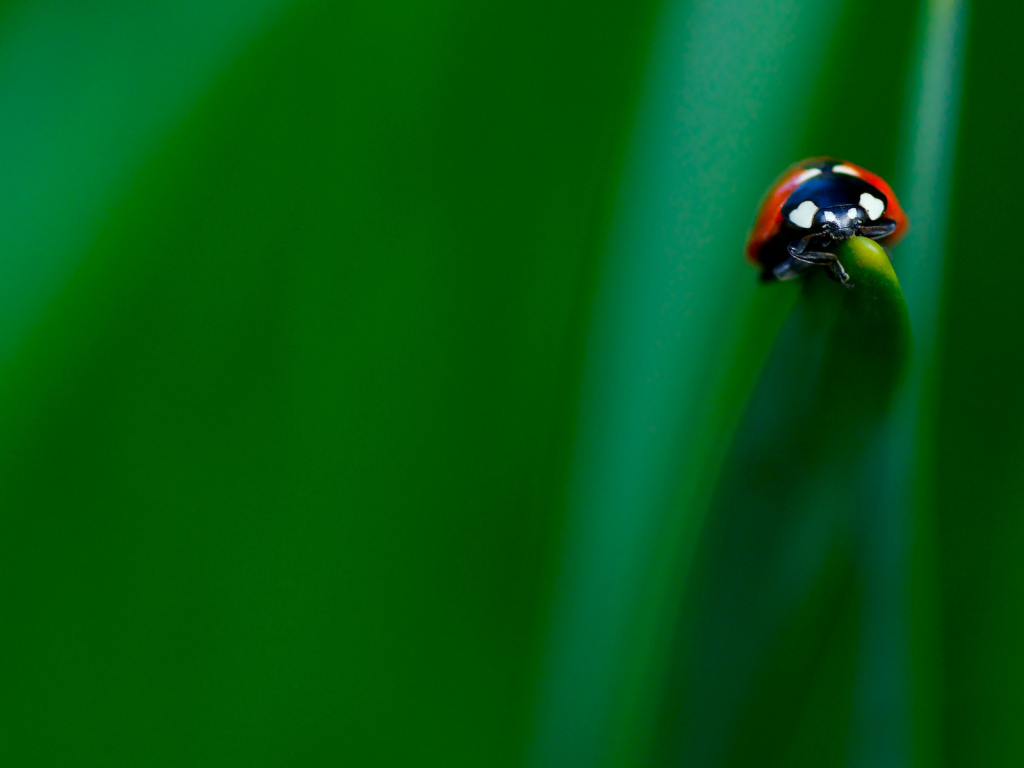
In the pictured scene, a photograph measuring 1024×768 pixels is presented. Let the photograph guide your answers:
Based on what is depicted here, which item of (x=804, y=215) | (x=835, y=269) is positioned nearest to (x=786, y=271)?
(x=804, y=215)

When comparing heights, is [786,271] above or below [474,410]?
above

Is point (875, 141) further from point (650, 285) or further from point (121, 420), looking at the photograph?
point (121, 420)

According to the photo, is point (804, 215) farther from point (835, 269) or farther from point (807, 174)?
point (835, 269)

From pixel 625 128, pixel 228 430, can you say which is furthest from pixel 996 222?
pixel 228 430

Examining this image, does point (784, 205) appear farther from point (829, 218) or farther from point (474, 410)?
point (474, 410)

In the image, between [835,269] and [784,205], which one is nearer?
[835,269]

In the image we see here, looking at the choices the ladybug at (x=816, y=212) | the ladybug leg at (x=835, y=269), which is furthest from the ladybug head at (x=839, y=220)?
the ladybug leg at (x=835, y=269)

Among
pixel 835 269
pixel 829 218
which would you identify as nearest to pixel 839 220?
pixel 829 218
